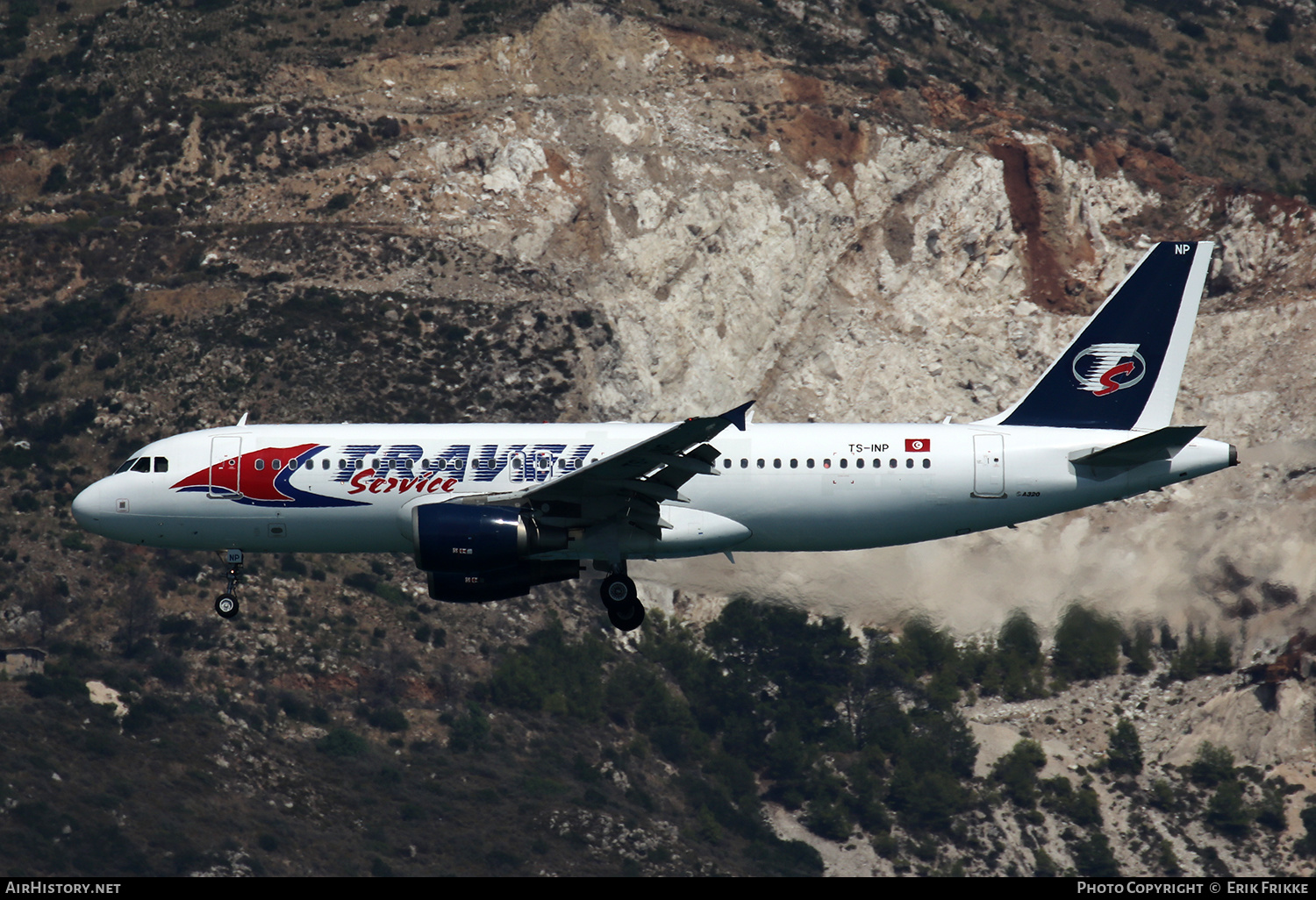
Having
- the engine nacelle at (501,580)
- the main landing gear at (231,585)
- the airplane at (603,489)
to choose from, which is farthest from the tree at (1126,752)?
the main landing gear at (231,585)

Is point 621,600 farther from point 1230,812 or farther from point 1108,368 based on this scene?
point 1230,812

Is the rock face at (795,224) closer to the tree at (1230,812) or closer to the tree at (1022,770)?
the tree at (1022,770)

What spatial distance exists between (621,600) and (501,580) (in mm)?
3241

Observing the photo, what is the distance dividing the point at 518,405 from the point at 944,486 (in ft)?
136

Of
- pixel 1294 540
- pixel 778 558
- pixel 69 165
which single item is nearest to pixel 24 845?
pixel 778 558

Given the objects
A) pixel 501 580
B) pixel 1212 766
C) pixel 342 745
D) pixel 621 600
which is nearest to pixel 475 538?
pixel 501 580

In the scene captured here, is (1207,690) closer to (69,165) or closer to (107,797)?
(107,797)

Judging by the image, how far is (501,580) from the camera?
38.2 metres

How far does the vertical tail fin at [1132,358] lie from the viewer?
39.7 m

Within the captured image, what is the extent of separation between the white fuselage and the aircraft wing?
0.52m

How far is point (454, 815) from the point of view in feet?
205

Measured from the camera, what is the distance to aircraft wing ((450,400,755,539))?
34.3 meters

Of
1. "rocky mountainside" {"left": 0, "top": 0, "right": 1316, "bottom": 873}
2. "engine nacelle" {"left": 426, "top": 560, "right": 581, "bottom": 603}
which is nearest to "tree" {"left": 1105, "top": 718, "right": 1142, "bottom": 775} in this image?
"rocky mountainside" {"left": 0, "top": 0, "right": 1316, "bottom": 873}

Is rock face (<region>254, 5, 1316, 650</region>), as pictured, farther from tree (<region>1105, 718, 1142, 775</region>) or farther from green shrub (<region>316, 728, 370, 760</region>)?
green shrub (<region>316, 728, 370, 760</region>)
